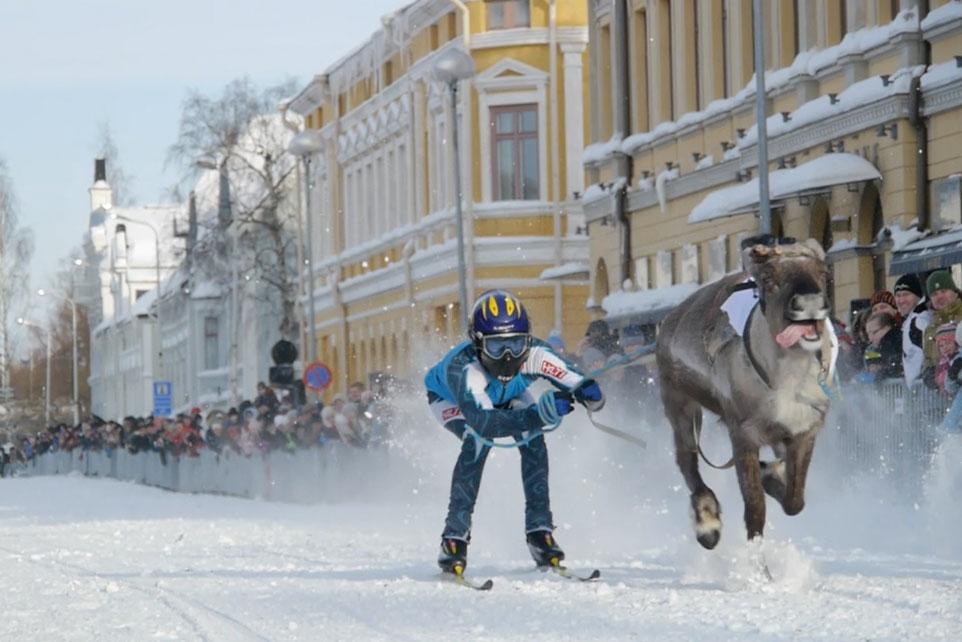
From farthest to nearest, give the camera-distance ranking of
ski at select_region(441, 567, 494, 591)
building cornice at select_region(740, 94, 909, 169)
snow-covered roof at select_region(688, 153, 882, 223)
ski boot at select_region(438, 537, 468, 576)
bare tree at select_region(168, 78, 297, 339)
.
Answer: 1. bare tree at select_region(168, 78, 297, 339)
2. snow-covered roof at select_region(688, 153, 882, 223)
3. building cornice at select_region(740, 94, 909, 169)
4. ski boot at select_region(438, 537, 468, 576)
5. ski at select_region(441, 567, 494, 591)

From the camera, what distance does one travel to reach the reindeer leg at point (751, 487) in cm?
1262

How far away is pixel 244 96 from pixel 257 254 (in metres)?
5.19

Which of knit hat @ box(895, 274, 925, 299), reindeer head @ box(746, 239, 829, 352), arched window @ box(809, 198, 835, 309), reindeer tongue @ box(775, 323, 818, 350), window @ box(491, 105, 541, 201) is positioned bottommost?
reindeer tongue @ box(775, 323, 818, 350)

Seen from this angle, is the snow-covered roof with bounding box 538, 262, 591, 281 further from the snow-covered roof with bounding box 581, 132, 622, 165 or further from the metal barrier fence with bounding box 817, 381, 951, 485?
the metal barrier fence with bounding box 817, 381, 951, 485

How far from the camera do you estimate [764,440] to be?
1267 centimetres

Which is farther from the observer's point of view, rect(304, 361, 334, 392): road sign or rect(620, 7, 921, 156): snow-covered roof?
rect(304, 361, 334, 392): road sign

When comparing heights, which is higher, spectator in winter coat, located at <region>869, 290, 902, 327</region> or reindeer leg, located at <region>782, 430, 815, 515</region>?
spectator in winter coat, located at <region>869, 290, 902, 327</region>

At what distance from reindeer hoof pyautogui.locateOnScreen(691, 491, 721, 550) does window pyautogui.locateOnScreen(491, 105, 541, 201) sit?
4008 centimetres

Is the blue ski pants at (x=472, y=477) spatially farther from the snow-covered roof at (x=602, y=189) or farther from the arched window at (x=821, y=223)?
the snow-covered roof at (x=602, y=189)

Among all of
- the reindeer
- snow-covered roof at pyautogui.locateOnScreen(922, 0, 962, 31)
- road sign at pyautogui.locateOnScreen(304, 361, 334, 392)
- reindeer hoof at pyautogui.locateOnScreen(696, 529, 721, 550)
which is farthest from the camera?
road sign at pyautogui.locateOnScreen(304, 361, 334, 392)

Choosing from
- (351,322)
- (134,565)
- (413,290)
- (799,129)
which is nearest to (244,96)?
(351,322)

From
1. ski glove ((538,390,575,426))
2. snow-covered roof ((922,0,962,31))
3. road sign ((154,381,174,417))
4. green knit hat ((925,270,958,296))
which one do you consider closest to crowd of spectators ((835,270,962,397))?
green knit hat ((925,270,958,296))

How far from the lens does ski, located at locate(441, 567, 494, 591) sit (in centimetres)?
1280

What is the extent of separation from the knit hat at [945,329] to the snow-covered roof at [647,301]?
1991 cm
